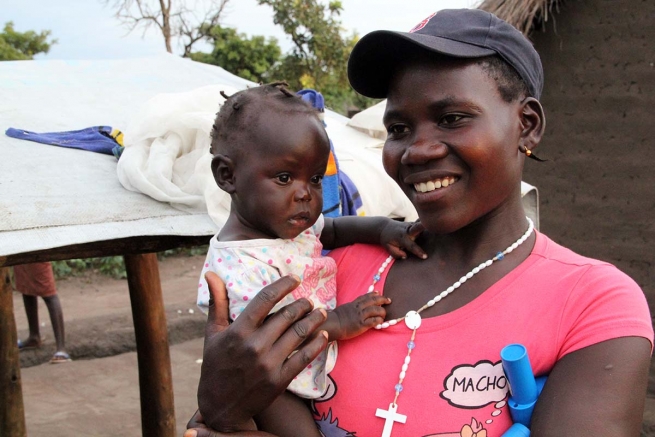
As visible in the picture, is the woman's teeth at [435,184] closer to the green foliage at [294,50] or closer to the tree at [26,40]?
the green foliage at [294,50]

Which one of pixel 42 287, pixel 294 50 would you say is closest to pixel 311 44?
pixel 294 50

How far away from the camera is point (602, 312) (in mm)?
1351

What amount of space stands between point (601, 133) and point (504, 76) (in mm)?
3634

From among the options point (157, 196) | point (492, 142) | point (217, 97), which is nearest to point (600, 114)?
point (217, 97)

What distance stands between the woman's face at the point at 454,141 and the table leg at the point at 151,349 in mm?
2990

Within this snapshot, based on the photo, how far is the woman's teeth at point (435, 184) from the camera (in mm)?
1479

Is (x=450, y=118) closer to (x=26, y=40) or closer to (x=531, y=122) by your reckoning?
(x=531, y=122)

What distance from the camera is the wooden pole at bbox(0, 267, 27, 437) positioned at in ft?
14.5

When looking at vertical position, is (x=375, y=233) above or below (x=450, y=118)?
below

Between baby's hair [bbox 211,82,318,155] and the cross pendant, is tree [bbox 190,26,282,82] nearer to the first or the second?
baby's hair [bbox 211,82,318,155]

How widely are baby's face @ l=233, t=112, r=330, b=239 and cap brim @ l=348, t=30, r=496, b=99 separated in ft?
0.74

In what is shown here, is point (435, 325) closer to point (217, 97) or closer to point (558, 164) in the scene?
point (217, 97)

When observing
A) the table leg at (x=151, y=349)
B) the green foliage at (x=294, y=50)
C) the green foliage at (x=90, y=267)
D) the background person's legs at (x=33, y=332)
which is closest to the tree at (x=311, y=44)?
the green foliage at (x=294, y=50)

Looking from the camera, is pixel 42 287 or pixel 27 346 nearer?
pixel 42 287
